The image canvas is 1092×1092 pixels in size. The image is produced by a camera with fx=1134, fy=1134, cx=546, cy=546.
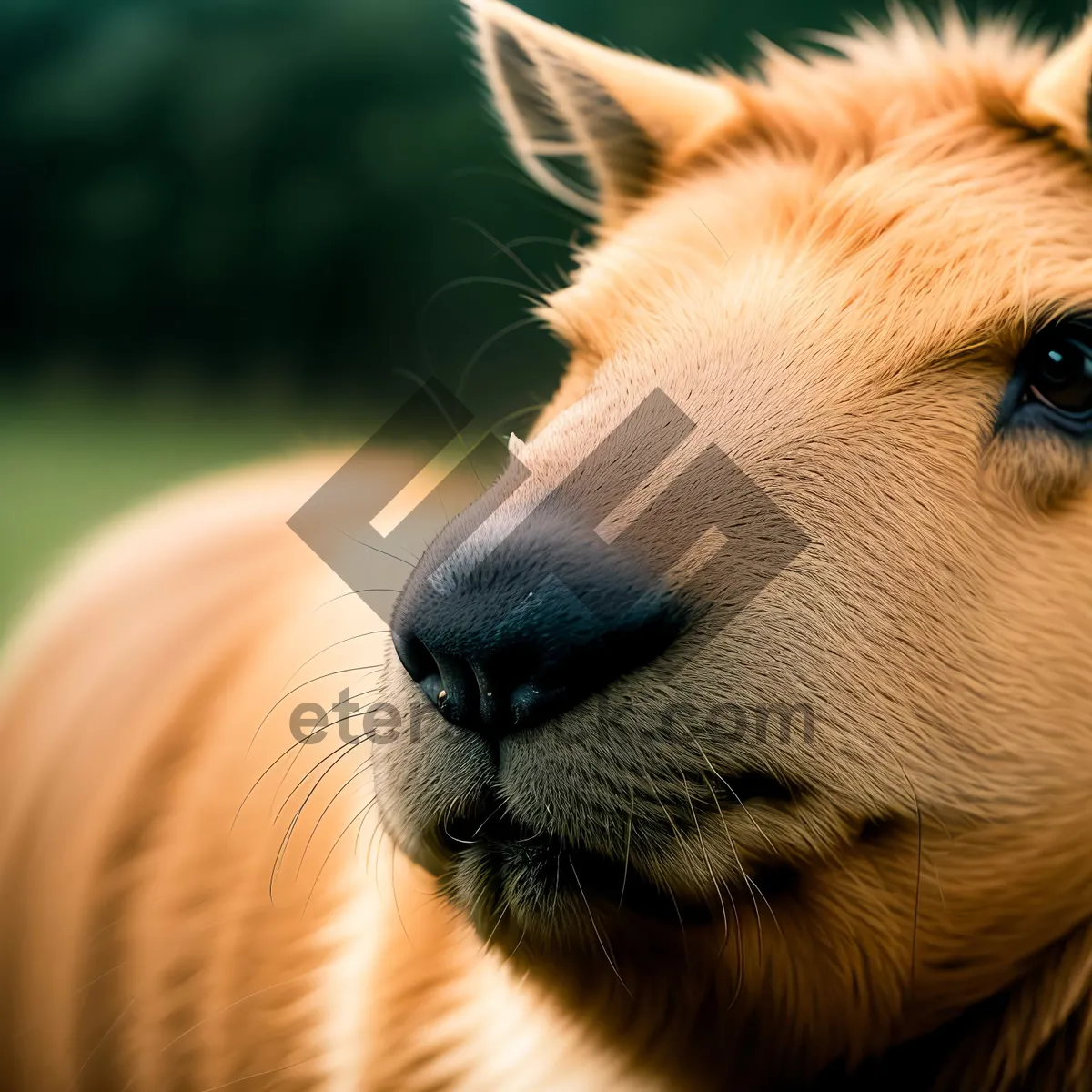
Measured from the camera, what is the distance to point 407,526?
4.13 feet

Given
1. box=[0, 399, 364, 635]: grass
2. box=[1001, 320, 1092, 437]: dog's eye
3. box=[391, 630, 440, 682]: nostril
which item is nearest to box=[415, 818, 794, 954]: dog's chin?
box=[391, 630, 440, 682]: nostril

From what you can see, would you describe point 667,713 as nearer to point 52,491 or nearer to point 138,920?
point 138,920

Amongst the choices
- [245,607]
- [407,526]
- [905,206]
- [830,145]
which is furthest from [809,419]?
[245,607]

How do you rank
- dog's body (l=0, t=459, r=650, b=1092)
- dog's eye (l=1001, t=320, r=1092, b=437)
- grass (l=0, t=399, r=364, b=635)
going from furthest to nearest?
grass (l=0, t=399, r=364, b=635) → dog's body (l=0, t=459, r=650, b=1092) → dog's eye (l=1001, t=320, r=1092, b=437)

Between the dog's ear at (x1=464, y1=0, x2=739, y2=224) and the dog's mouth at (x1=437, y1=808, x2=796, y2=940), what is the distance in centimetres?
68

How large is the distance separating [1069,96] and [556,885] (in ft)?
2.33

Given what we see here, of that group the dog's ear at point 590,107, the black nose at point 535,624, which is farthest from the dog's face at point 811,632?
the dog's ear at point 590,107

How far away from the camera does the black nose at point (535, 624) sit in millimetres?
679

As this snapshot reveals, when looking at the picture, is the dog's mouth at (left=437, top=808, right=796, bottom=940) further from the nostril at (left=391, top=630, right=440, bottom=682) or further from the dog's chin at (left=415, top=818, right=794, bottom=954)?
the nostril at (left=391, top=630, right=440, bottom=682)

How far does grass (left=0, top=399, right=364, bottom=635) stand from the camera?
4.54ft

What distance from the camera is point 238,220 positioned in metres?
1.45

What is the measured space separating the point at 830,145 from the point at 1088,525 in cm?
40

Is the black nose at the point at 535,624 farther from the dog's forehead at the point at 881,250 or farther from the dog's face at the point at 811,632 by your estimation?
the dog's forehead at the point at 881,250

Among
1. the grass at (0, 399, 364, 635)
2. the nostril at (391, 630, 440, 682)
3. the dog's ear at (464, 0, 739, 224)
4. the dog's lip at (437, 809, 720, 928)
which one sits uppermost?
the grass at (0, 399, 364, 635)
